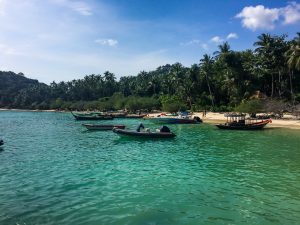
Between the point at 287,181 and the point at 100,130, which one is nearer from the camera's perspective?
the point at 287,181

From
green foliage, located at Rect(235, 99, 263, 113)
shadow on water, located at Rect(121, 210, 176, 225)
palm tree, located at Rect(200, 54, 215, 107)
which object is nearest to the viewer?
shadow on water, located at Rect(121, 210, 176, 225)

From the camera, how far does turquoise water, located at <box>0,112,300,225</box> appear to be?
13.9 metres

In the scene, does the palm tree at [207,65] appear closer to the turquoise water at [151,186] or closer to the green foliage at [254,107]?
the green foliage at [254,107]

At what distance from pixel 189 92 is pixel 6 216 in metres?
89.6

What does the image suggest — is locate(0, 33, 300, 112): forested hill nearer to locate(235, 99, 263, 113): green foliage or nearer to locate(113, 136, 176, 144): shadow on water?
locate(235, 99, 263, 113): green foliage

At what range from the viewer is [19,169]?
22.9m

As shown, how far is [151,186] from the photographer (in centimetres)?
1852

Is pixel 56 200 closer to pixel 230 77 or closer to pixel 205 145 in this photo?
pixel 205 145

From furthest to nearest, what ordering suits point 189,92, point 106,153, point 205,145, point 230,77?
point 189,92 < point 230,77 < point 205,145 < point 106,153

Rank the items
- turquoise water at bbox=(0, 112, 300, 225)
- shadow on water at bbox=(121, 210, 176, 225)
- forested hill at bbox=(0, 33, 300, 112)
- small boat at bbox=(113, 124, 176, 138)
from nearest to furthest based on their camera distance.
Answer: shadow on water at bbox=(121, 210, 176, 225)
turquoise water at bbox=(0, 112, 300, 225)
small boat at bbox=(113, 124, 176, 138)
forested hill at bbox=(0, 33, 300, 112)

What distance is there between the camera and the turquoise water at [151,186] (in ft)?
45.5

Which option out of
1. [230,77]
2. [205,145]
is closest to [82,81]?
[230,77]

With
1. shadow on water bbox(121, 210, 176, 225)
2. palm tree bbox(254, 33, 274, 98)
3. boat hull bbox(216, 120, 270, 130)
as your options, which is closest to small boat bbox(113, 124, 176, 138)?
boat hull bbox(216, 120, 270, 130)

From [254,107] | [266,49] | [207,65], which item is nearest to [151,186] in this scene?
[254,107]
